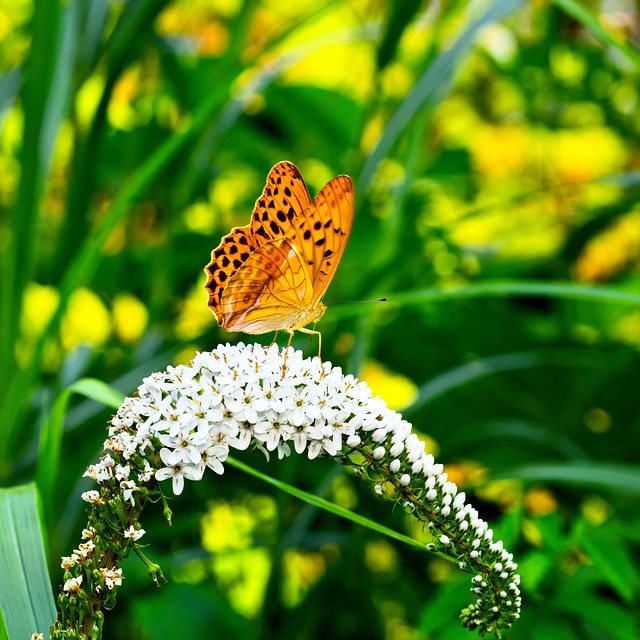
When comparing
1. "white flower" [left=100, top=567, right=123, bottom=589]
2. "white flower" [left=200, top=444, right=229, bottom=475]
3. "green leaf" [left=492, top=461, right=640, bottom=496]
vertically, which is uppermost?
"green leaf" [left=492, top=461, right=640, bottom=496]

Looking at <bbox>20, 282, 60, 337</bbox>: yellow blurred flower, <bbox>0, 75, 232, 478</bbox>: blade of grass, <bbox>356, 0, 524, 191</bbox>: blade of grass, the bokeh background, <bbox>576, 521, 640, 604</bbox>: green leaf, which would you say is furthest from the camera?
<bbox>20, 282, 60, 337</bbox>: yellow blurred flower

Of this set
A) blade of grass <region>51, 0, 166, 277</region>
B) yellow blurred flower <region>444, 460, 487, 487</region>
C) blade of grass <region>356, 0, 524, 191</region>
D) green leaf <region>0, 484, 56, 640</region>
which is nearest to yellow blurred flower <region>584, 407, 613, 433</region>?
yellow blurred flower <region>444, 460, 487, 487</region>

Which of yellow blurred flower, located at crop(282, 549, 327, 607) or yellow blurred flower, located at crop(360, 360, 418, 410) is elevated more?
yellow blurred flower, located at crop(360, 360, 418, 410)

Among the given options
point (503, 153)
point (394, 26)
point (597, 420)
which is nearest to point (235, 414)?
point (394, 26)

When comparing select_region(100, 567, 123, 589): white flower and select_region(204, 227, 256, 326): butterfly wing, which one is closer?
select_region(100, 567, 123, 589): white flower

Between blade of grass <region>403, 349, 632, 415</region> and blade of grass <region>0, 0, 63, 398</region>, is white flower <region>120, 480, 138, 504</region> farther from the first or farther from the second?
blade of grass <region>403, 349, 632, 415</region>

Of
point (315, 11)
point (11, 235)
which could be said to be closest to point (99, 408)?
point (11, 235)

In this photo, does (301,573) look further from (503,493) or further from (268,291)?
(268,291)
